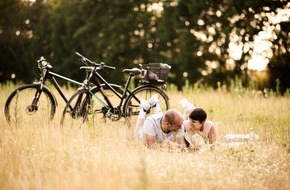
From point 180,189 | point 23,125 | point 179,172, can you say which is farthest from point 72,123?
point 180,189

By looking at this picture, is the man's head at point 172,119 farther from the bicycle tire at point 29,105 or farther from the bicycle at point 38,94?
the bicycle tire at point 29,105

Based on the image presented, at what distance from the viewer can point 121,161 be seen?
673 centimetres

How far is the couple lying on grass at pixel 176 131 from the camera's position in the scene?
7992 mm

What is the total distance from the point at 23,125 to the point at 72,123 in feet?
2.97

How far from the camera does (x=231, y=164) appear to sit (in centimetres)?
712

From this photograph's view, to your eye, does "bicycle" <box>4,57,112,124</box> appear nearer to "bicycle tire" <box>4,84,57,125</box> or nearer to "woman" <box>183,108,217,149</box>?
"bicycle tire" <box>4,84,57,125</box>

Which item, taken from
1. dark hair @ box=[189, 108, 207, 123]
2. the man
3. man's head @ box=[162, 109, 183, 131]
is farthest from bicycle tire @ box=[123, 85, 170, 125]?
man's head @ box=[162, 109, 183, 131]

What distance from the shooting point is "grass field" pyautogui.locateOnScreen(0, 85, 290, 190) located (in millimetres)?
5777

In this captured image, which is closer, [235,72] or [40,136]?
[40,136]

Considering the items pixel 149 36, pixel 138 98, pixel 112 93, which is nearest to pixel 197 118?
pixel 138 98

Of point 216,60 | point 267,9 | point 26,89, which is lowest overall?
point 26,89

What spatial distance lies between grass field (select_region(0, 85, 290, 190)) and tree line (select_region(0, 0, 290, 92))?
33.0ft

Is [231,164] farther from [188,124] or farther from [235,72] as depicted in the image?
[235,72]

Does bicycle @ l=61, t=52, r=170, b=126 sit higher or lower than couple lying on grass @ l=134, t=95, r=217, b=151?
higher
